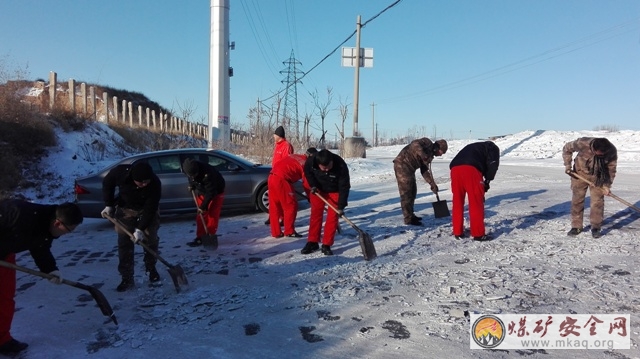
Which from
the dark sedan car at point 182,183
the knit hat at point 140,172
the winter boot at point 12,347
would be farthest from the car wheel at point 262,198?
the winter boot at point 12,347

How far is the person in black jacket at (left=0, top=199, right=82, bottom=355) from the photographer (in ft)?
10.3

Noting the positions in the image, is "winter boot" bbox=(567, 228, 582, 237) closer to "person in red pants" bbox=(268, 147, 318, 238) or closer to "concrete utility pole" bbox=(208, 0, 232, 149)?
"person in red pants" bbox=(268, 147, 318, 238)

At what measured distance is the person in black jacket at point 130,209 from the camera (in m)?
4.47

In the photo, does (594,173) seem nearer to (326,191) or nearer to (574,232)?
(574,232)

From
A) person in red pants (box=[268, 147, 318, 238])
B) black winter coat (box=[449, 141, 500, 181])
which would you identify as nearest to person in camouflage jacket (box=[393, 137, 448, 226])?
black winter coat (box=[449, 141, 500, 181])

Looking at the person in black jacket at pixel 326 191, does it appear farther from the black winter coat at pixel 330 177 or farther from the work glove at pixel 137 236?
the work glove at pixel 137 236

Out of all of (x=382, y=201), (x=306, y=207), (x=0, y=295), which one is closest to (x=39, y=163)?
(x=306, y=207)

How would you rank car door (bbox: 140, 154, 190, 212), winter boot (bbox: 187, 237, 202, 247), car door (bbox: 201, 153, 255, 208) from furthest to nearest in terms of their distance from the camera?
car door (bbox: 201, 153, 255, 208)
car door (bbox: 140, 154, 190, 212)
winter boot (bbox: 187, 237, 202, 247)

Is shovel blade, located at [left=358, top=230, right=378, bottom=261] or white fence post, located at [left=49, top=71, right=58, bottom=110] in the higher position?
white fence post, located at [left=49, top=71, right=58, bottom=110]

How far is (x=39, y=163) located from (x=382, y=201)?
9768mm

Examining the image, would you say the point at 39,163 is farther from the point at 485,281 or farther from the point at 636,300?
the point at 636,300

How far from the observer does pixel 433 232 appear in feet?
21.2

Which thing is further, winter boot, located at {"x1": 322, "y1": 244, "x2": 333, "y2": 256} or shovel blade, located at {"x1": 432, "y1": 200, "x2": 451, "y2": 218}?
shovel blade, located at {"x1": 432, "y1": 200, "x2": 451, "y2": 218}

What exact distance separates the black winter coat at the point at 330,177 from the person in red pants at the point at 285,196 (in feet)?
2.70
